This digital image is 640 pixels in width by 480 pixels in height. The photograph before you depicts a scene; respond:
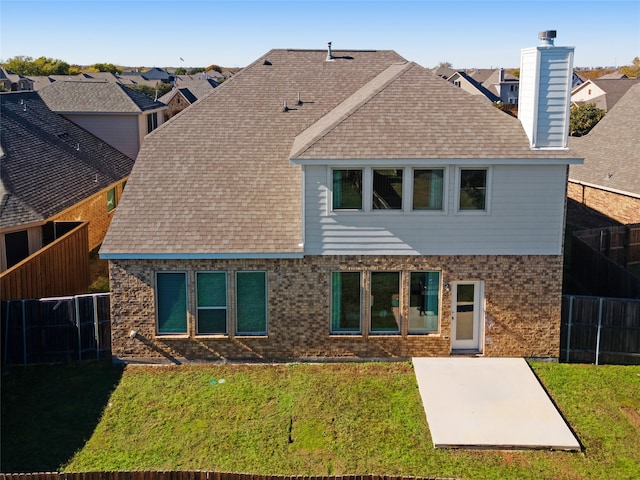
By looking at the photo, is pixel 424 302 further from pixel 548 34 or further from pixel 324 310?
pixel 548 34

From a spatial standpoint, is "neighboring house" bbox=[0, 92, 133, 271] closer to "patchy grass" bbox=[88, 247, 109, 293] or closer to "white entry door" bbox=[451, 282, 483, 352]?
"patchy grass" bbox=[88, 247, 109, 293]

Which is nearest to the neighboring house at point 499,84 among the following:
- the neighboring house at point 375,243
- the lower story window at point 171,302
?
the neighboring house at point 375,243

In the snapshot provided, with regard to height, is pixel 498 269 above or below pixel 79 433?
above

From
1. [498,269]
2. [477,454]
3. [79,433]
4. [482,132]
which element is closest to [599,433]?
[477,454]

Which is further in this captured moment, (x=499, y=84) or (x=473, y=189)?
(x=499, y=84)

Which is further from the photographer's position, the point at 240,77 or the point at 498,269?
the point at 240,77

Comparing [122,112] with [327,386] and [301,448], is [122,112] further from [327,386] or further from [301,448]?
[301,448]

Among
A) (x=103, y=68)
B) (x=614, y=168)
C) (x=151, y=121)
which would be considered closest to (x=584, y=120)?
(x=614, y=168)
